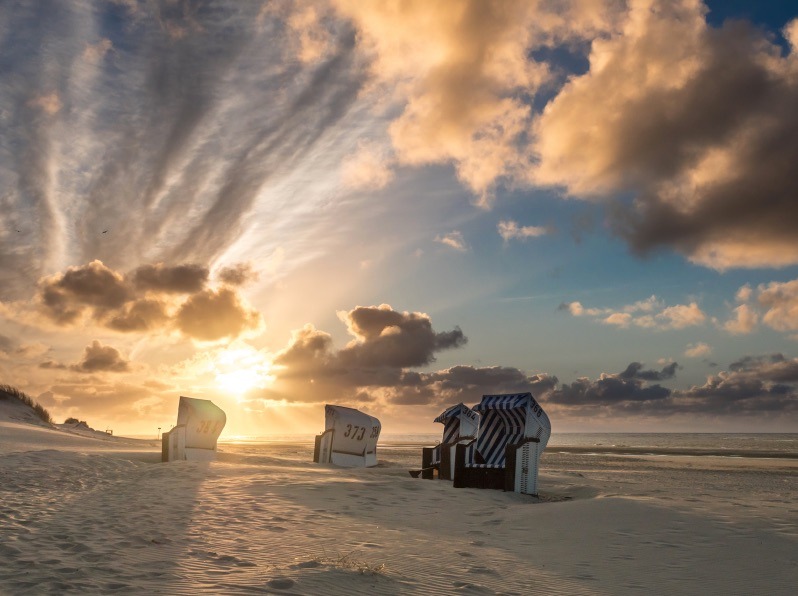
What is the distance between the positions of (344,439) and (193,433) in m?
6.42

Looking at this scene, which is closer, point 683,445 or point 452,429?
point 452,429

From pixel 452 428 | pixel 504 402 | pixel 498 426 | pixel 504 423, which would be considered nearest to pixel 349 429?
pixel 452 428

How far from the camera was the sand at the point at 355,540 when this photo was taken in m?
5.97

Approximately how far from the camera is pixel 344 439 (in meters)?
25.9

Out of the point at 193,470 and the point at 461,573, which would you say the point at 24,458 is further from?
the point at 461,573

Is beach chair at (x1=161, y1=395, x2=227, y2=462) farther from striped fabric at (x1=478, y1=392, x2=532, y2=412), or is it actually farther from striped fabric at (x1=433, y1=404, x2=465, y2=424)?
striped fabric at (x1=478, y1=392, x2=532, y2=412)

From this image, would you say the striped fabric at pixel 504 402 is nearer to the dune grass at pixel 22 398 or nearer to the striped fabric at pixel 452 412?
the striped fabric at pixel 452 412

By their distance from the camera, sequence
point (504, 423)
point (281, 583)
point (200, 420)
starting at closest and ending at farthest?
point (281, 583), point (504, 423), point (200, 420)

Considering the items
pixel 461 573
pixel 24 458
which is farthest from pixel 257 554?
pixel 24 458

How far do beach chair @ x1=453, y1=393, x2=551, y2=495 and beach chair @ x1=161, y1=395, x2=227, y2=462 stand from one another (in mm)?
12373

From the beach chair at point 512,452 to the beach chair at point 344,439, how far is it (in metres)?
9.55

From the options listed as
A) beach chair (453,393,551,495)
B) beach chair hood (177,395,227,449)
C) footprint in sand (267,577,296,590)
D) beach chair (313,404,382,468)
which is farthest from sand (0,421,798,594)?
beach chair (313,404,382,468)

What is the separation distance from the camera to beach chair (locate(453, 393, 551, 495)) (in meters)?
15.6

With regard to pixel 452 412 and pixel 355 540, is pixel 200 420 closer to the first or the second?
pixel 452 412
